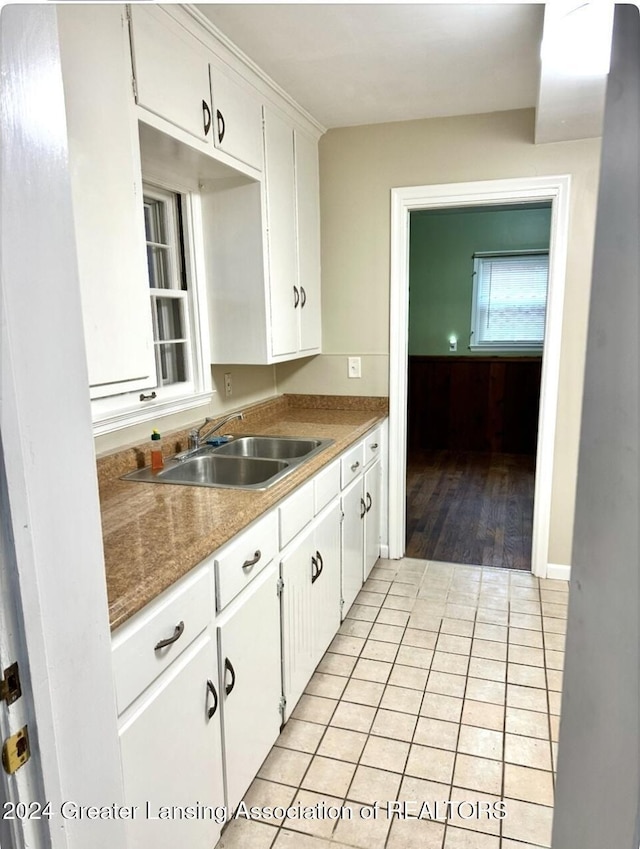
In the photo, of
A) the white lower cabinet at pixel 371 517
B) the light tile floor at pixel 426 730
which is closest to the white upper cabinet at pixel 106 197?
the light tile floor at pixel 426 730

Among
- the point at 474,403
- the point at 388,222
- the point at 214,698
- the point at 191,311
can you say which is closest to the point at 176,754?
the point at 214,698

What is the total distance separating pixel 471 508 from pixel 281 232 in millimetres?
2637

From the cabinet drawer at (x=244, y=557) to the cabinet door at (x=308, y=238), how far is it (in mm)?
1505

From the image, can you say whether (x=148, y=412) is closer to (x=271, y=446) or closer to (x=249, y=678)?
(x=271, y=446)

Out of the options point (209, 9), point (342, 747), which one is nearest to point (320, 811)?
point (342, 747)

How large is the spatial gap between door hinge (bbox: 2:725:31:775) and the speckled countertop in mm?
329

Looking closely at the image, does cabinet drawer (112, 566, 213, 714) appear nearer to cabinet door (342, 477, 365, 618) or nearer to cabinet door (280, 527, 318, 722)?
cabinet door (280, 527, 318, 722)

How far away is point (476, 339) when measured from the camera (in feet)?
20.0

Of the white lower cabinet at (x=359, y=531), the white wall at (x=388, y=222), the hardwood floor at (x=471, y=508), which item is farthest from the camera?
the hardwood floor at (x=471, y=508)

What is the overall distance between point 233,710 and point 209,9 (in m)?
2.20

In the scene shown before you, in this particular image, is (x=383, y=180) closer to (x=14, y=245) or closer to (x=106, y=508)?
(x=106, y=508)

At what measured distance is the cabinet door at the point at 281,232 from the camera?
102 inches

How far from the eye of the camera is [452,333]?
20.2ft

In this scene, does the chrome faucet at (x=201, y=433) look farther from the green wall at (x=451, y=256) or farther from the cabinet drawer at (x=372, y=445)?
the green wall at (x=451, y=256)
